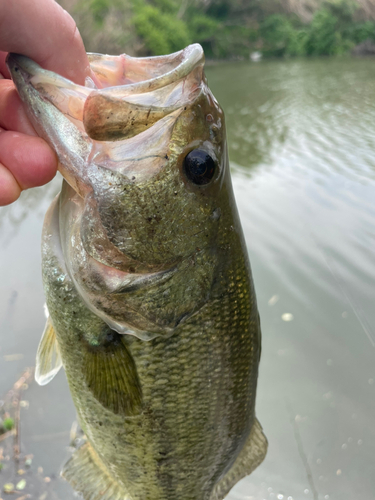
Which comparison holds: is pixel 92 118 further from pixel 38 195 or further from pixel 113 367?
pixel 38 195

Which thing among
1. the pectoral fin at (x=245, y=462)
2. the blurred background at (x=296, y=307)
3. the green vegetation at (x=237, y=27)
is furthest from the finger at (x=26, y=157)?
the green vegetation at (x=237, y=27)

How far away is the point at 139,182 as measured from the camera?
105cm

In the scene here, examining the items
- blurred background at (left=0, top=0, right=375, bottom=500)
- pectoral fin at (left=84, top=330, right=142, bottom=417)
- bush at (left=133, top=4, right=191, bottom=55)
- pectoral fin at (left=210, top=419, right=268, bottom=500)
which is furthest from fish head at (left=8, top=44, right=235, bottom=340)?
bush at (left=133, top=4, right=191, bottom=55)

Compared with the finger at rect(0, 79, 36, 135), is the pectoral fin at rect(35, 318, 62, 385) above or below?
below

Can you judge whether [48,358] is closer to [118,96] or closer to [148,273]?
[148,273]

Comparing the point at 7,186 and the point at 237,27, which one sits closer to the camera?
the point at 7,186

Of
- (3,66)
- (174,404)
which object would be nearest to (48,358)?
(174,404)

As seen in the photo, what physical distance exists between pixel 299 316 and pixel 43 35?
12.3 ft

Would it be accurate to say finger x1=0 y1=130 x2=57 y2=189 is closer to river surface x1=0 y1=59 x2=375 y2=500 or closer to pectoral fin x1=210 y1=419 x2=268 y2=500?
pectoral fin x1=210 y1=419 x2=268 y2=500

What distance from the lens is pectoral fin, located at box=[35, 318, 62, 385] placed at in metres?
1.47

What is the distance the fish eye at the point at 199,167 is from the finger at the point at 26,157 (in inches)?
15.3

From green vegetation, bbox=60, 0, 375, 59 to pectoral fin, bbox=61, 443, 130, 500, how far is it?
1075 inches

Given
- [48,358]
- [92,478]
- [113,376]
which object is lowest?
[92,478]

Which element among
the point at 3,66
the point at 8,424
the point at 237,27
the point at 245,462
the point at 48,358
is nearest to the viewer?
the point at 3,66
